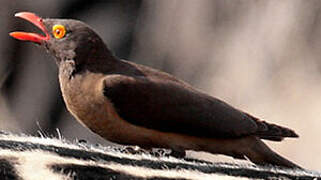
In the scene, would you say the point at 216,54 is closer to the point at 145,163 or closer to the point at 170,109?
the point at 170,109

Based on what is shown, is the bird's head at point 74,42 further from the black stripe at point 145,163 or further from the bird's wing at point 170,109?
the black stripe at point 145,163

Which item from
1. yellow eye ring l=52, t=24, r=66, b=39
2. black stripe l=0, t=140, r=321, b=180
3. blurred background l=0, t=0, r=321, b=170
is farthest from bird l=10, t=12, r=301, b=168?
blurred background l=0, t=0, r=321, b=170

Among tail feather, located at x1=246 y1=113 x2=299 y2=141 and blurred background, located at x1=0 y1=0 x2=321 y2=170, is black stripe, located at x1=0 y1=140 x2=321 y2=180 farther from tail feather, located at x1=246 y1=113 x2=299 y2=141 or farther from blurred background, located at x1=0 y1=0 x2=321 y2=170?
blurred background, located at x1=0 y1=0 x2=321 y2=170

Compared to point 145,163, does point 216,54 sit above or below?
above

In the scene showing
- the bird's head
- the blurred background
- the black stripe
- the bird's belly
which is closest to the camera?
the black stripe

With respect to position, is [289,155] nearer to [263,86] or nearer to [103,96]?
[263,86]

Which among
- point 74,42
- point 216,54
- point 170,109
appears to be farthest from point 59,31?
point 216,54

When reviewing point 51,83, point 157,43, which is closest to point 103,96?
point 157,43

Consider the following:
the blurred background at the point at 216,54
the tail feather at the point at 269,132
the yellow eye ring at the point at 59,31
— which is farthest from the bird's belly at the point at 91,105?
the blurred background at the point at 216,54
